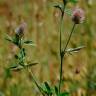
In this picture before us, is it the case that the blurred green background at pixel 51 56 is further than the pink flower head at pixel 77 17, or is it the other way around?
the blurred green background at pixel 51 56

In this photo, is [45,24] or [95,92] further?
[45,24]

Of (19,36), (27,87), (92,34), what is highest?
(19,36)

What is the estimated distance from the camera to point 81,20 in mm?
1840

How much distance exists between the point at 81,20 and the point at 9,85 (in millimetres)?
1857

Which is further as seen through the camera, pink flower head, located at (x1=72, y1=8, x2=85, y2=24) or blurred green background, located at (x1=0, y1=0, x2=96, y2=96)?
blurred green background, located at (x1=0, y1=0, x2=96, y2=96)

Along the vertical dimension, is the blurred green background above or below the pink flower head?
below

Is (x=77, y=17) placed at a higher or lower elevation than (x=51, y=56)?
higher

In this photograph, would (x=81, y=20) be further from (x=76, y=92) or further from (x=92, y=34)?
(x=92, y=34)

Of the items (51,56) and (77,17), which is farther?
(51,56)

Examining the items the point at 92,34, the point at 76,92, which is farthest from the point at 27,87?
the point at 92,34

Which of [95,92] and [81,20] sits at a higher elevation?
[81,20]

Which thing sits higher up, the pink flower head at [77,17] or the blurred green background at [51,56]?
the pink flower head at [77,17]

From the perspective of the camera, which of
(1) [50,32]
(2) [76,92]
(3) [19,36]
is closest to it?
(3) [19,36]

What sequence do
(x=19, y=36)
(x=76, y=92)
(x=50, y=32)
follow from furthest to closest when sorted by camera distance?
(x=50, y=32) < (x=76, y=92) < (x=19, y=36)
